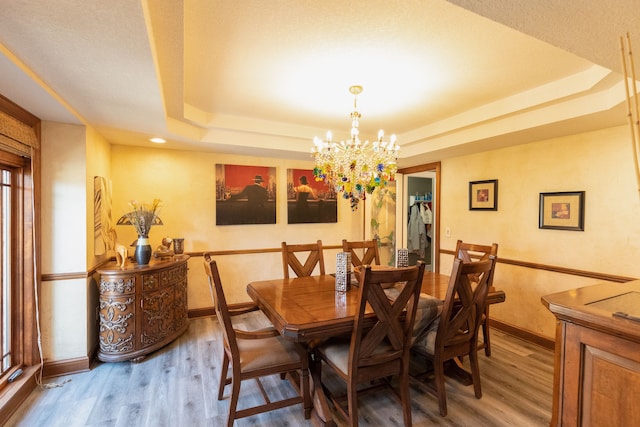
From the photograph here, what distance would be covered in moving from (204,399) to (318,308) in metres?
1.17

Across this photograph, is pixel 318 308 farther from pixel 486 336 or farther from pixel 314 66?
pixel 486 336

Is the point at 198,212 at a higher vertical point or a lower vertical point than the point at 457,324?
higher

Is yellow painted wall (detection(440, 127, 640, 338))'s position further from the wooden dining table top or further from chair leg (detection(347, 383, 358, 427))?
chair leg (detection(347, 383, 358, 427))

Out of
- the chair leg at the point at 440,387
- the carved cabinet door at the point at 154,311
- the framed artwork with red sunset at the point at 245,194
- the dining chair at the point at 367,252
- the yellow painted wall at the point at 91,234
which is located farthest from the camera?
the framed artwork with red sunset at the point at 245,194

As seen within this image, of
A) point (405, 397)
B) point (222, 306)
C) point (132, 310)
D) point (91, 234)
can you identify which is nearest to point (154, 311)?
point (132, 310)

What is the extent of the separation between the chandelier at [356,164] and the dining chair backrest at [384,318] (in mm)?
1027

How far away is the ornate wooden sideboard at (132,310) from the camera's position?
2.68 meters

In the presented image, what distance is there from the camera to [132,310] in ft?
8.96

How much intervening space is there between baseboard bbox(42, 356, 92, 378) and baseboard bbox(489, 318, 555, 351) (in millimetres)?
4213

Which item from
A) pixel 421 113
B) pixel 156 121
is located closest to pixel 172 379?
pixel 156 121

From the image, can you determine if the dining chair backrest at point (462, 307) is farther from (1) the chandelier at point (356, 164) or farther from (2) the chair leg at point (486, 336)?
(1) the chandelier at point (356, 164)

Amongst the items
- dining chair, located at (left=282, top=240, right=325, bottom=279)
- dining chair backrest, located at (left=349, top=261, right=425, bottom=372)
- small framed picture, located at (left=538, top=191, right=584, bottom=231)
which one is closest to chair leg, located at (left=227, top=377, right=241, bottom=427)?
dining chair backrest, located at (left=349, top=261, right=425, bottom=372)

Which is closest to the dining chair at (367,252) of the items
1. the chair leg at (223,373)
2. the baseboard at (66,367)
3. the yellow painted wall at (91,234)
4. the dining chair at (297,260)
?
the dining chair at (297,260)

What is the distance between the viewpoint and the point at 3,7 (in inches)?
45.6
